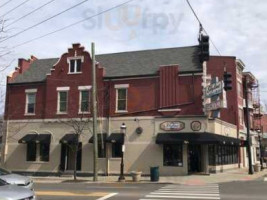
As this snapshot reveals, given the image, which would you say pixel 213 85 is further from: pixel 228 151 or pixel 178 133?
pixel 228 151

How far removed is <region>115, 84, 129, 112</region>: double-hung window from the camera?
111ft

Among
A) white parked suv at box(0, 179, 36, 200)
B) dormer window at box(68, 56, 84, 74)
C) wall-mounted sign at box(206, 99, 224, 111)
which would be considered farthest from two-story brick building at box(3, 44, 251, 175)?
white parked suv at box(0, 179, 36, 200)

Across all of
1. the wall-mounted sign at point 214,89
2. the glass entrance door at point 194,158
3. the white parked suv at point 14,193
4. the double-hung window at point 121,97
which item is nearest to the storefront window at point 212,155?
the glass entrance door at point 194,158

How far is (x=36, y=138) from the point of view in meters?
34.7

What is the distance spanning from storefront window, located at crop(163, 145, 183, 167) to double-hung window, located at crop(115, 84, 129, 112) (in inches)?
195

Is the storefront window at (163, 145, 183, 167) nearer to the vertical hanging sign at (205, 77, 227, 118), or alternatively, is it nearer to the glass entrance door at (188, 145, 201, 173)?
the glass entrance door at (188, 145, 201, 173)

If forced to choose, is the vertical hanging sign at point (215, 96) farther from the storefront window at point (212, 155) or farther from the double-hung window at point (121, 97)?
the double-hung window at point (121, 97)

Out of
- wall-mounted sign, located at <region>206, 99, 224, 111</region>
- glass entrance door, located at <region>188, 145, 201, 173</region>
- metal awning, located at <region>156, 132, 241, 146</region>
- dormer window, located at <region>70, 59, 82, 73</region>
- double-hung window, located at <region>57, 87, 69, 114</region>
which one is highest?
dormer window, located at <region>70, 59, 82, 73</region>

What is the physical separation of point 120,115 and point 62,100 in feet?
18.7

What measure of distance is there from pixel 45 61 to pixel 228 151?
64.7 ft

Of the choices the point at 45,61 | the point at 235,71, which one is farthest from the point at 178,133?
the point at 45,61

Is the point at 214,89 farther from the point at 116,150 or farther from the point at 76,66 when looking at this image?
the point at 76,66

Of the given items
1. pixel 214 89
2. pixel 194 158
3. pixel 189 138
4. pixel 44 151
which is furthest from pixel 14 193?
pixel 44 151

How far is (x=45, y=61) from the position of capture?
132 ft
